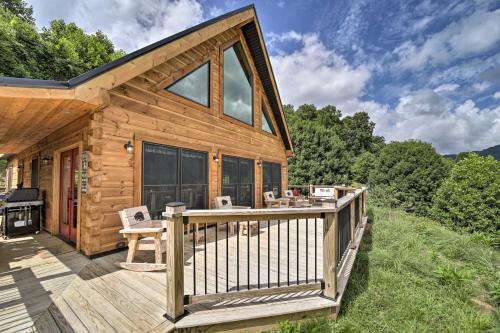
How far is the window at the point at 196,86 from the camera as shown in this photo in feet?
17.0

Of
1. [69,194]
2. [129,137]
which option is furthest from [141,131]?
[69,194]

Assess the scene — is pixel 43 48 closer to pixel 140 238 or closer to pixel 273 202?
pixel 140 238

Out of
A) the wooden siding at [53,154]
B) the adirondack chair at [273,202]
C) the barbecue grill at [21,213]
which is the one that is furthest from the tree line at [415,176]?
the barbecue grill at [21,213]

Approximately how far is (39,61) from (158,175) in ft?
37.6

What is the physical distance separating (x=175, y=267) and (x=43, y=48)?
14.4 m

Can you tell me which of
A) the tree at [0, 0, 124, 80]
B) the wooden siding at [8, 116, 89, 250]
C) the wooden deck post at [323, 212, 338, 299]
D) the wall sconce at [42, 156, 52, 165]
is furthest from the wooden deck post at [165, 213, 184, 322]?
the tree at [0, 0, 124, 80]

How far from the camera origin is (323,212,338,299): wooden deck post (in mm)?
2441

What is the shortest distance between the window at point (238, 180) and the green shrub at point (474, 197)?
42.9 ft

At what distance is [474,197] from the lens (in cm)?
1230

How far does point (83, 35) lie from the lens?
15.7 m

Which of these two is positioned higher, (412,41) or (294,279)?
(412,41)

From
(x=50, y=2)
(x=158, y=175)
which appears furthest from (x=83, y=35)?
(x=158, y=175)

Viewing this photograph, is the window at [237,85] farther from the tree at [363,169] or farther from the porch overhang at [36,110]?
the tree at [363,169]

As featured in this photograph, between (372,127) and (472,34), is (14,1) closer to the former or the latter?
(472,34)
